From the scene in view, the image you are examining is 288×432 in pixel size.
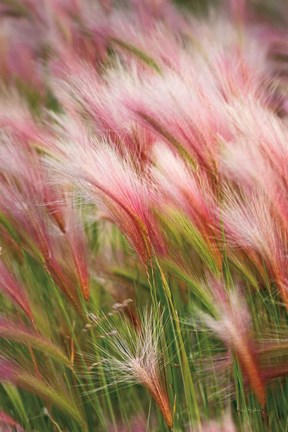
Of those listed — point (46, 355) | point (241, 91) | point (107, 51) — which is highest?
point (107, 51)

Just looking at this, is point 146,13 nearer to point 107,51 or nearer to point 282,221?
point 107,51

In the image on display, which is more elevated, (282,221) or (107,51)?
(107,51)

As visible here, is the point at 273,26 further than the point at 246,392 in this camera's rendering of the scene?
Yes

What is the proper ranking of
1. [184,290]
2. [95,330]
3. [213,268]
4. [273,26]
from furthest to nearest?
[273,26]
[184,290]
[95,330]
[213,268]

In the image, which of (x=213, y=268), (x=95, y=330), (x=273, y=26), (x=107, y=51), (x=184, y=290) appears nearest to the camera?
(x=213, y=268)

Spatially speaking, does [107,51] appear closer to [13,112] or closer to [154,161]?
[13,112]

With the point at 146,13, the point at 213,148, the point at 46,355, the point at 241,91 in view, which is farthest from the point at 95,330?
the point at 146,13
